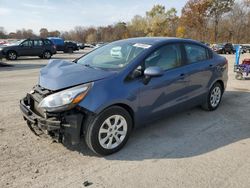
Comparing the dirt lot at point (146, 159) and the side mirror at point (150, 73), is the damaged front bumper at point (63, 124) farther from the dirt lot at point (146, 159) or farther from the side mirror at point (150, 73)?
the side mirror at point (150, 73)

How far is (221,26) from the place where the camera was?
190ft

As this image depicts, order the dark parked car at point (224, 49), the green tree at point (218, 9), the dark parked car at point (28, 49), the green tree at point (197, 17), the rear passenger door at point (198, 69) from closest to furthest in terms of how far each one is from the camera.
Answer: the rear passenger door at point (198, 69), the dark parked car at point (28, 49), the dark parked car at point (224, 49), the green tree at point (218, 9), the green tree at point (197, 17)

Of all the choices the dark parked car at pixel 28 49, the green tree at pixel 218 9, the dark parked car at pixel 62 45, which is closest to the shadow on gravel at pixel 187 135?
the dark parked car at pixel 28 49

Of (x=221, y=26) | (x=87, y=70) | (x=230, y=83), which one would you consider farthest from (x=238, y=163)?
(x=221, y=26)

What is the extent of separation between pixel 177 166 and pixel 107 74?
61.9 inches

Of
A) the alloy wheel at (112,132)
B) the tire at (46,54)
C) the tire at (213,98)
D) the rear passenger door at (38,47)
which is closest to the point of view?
the alloy wheel at (112,132)

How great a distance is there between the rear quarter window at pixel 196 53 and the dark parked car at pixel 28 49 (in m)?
16.0

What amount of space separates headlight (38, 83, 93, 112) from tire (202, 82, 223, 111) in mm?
3055

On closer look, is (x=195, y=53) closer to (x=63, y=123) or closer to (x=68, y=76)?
(x=68, y=76)

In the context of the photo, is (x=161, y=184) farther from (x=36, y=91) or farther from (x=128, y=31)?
(x=128, y=31)

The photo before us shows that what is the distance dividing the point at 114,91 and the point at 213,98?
295 cm

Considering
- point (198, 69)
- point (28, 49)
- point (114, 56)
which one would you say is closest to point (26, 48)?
point (28, 49)

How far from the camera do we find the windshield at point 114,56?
→ 4.12m

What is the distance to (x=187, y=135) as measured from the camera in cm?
443
